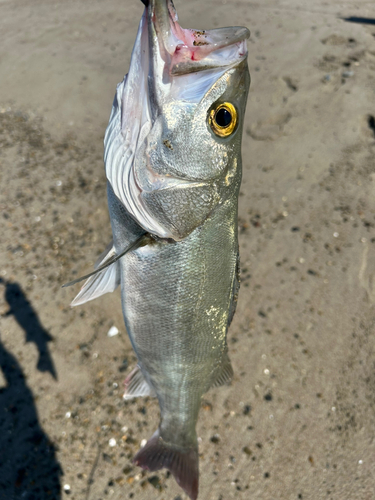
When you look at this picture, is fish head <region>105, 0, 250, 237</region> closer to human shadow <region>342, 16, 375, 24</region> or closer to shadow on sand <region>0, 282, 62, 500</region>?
shadow on sand <region>0, 282, 62, 500</region>

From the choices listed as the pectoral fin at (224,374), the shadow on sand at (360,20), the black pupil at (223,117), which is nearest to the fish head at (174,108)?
the black pupil at (223,117)

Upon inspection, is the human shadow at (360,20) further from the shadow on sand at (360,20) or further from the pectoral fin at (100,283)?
the pectoral fin at (100,283)

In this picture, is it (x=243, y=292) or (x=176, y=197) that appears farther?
(x=243, y=292)

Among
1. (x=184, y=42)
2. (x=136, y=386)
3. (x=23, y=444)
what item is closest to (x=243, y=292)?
(x=136, y=386)

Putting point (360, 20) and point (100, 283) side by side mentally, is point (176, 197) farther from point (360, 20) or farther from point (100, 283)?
point (360, 20)

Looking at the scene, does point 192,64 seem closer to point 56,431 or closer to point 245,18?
point 56,431

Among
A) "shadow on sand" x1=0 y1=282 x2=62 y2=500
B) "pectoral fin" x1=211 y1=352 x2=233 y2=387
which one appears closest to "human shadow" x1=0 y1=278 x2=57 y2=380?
"shadow on sand" x1=0 y1=282 x2=62 y2=500
